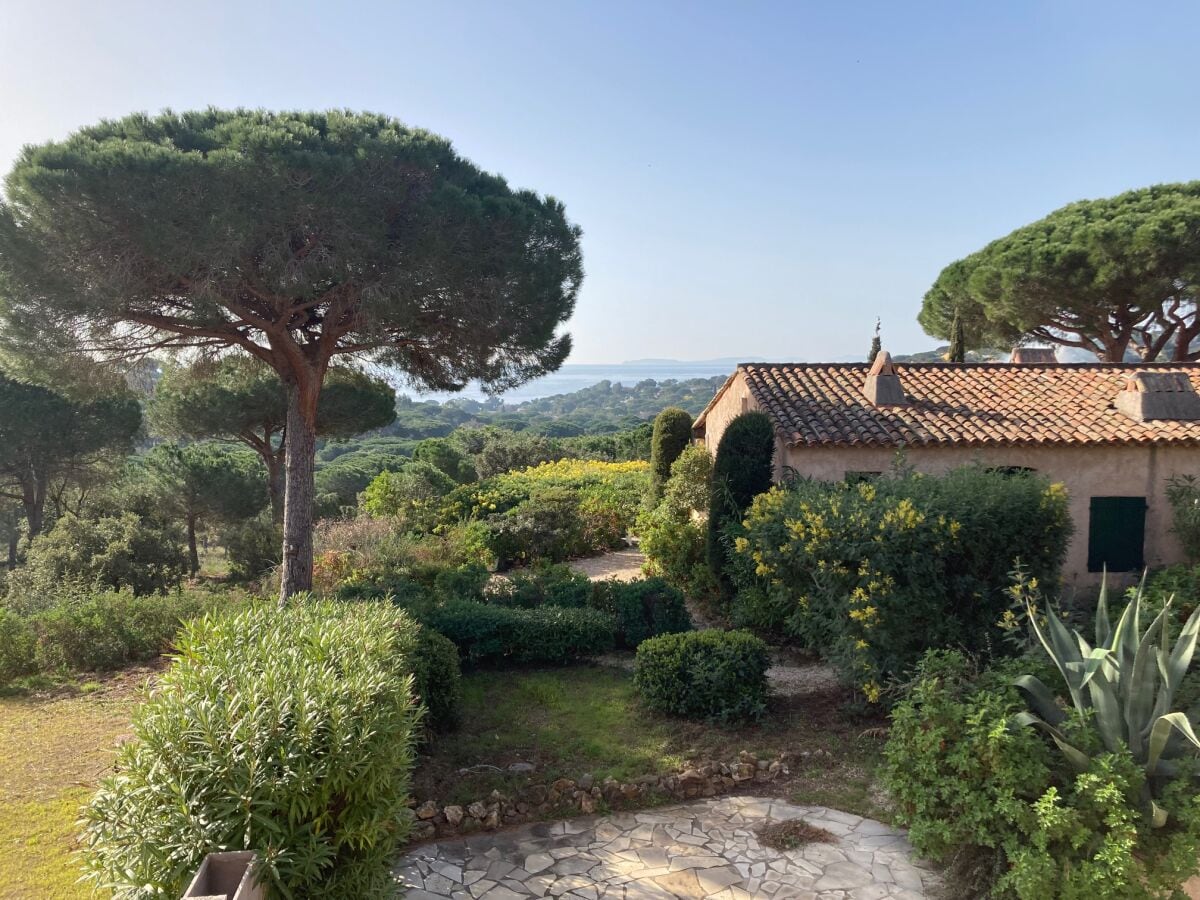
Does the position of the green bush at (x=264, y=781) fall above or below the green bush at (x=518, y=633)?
above

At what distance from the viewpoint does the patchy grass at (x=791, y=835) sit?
479cm

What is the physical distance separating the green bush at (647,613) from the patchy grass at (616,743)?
1428 mm

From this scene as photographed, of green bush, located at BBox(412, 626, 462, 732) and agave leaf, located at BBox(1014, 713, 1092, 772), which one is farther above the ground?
agave leaf, located at BBox(1014, 713, 1092, 772)

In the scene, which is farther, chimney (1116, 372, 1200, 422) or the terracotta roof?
chimney (1116, 372, 1200, 422)

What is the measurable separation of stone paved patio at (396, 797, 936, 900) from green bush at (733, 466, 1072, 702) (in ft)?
5.28

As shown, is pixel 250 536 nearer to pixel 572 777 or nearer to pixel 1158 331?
pixel 572 777

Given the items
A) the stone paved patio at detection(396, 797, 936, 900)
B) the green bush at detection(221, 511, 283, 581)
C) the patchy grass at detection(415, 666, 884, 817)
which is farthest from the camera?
the green bush at detection(221, 511, 283, 581)

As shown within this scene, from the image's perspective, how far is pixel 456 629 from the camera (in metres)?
8.18

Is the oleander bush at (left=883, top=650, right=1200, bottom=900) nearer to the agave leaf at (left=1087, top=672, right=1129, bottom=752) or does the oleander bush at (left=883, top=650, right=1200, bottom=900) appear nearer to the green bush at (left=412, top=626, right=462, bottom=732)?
the agave leaf at (left=1087, top=672, right=1129, bottom=752)

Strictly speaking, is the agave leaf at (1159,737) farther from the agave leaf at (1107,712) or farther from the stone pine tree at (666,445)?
the stone pine tree at (666,445)

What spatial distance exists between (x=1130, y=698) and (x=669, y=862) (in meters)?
3.01

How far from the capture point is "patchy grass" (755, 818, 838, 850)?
4.79 metres

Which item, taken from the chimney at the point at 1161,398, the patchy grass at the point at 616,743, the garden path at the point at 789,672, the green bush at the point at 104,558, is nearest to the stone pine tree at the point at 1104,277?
the chimney at the point at 1161,398

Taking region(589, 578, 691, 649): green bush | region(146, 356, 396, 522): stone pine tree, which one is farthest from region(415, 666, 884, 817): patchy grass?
region(146, 356, 396, 522): stone pine tree
